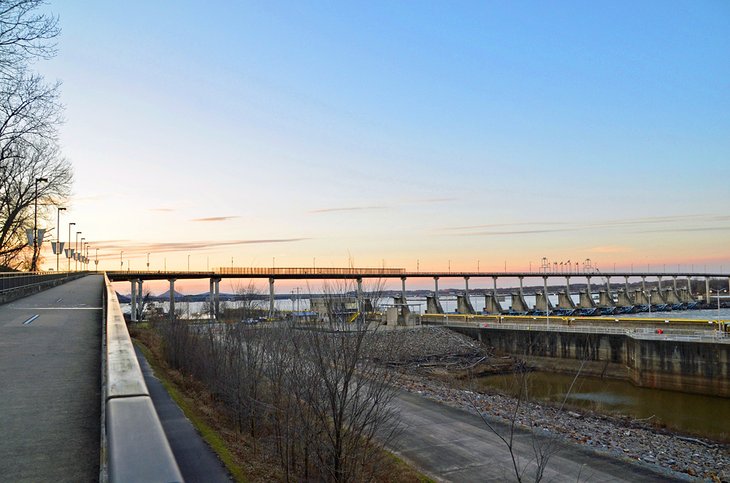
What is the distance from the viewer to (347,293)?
1509 centimetres

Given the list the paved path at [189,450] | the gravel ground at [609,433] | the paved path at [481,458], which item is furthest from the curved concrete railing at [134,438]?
the paved path at [481,458]

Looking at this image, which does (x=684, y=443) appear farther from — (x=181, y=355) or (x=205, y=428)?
(x=181, y=355)

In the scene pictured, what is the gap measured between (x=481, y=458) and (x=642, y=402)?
Answer: 2575 cm

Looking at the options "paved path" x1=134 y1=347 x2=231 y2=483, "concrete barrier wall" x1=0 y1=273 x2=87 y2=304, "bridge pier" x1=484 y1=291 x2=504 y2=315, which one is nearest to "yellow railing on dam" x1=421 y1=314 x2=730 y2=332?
"bridge pier" x1=484 y1=291 x2=504 y2=315

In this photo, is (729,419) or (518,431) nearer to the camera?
(518,431)

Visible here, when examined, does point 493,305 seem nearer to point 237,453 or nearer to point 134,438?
point 237,453

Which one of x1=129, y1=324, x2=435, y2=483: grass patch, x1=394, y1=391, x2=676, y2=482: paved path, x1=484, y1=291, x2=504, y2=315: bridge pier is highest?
x1=129, y1=324, x2=435, y2=483: grass patch

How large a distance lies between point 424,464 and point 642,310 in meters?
142

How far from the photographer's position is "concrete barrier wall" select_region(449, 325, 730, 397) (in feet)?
136

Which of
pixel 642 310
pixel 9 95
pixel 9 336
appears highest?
pixel 9 95

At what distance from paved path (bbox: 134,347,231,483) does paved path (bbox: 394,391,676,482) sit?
8.14 metres

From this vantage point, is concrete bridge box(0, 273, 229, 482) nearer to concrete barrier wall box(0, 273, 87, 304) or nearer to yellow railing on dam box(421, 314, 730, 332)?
concrete barrier wall box(0, 273, 87, 304)

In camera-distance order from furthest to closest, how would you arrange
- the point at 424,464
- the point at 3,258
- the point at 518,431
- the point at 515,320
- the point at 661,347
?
the point at 515,320
the point at 3,258
the point at 661,347
the point at 518,431
the point at 424,464

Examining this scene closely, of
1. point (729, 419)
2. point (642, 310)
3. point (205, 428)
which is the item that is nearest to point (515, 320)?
point (729, 419)
